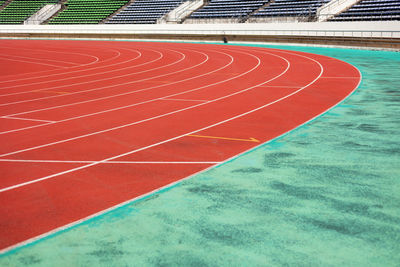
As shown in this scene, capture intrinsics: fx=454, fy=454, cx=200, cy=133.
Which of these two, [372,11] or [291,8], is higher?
[291,8]

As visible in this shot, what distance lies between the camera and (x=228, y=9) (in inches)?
1487

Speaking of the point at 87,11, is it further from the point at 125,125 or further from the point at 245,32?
the point at 125,125

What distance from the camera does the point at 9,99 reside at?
11.4 m

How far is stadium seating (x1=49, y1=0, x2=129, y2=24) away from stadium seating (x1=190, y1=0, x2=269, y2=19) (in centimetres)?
1116

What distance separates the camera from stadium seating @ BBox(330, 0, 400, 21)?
86.2ft

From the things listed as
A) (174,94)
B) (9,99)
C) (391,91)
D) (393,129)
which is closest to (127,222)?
(393,129)

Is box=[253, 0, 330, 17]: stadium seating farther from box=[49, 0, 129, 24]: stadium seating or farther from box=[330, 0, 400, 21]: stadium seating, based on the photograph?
box=[49, 0, 129, 24]: stadium seating

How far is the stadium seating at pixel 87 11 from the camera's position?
4538 centimetres

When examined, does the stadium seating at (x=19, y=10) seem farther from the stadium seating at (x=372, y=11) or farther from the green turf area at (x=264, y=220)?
the green turf area at (x=264, y=220)

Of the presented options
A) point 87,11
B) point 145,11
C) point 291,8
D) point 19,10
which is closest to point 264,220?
point 291,8

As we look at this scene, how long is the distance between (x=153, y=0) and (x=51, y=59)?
82.2ft

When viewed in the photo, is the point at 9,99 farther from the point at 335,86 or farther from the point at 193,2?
the point at 193,2

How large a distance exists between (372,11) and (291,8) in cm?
700

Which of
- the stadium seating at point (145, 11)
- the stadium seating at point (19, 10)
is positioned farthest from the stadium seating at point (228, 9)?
the stadium seating at point (19, 10)
